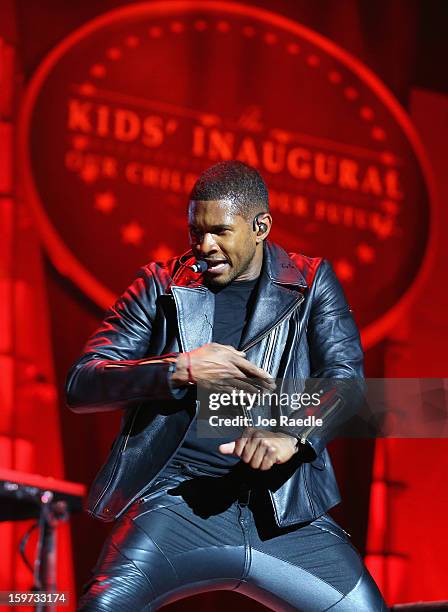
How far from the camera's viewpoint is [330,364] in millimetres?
2479

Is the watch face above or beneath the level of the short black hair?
above

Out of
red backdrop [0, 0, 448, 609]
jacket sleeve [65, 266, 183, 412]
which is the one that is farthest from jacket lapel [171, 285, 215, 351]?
red backdrop [0, 0, 448, 609]

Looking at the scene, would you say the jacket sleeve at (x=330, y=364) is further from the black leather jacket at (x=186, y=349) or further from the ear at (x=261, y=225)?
the ear at (x=261, y=225)

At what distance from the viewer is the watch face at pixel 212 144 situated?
3982 mm

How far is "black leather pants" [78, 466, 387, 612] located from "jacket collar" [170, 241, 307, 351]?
354 mm

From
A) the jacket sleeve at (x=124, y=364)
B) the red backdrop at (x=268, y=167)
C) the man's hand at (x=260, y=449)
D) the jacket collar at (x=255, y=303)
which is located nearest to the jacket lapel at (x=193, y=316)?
the jacket collar at (x=255, y=303)

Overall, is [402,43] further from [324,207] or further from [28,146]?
[28,146]

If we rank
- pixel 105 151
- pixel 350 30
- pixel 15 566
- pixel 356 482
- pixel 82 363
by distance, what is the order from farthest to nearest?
1. pixel 350 30
2. pixel 356 482
3. pixel 105 151
4. pixel 15 566
5. pixel 82 363

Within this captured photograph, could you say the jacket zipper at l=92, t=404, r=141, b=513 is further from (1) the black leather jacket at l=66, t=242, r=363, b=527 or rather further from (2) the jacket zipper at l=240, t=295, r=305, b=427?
(2) the jacket zipper at l=240, t=295, r=305, b=427

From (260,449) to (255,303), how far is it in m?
0.50

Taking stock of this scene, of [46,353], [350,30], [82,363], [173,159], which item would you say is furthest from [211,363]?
[350,30]

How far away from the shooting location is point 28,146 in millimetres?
3906

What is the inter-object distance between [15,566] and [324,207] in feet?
6.57

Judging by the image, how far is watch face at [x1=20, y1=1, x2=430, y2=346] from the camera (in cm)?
398
